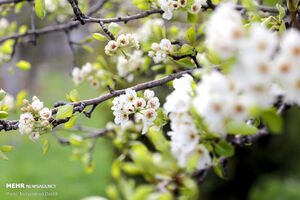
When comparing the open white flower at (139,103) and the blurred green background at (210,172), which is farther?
the blurred green background at (210,172)

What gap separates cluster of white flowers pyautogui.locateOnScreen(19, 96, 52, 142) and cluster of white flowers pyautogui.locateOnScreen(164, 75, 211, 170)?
59 centimetres

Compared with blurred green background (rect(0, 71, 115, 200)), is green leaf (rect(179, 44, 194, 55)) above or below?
above

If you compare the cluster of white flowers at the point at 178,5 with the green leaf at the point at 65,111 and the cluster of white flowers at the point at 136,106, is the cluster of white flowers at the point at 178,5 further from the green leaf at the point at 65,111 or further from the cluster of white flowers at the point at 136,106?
the green leaf at the point at 65,111

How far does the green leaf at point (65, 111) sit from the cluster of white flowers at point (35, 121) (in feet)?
0.16

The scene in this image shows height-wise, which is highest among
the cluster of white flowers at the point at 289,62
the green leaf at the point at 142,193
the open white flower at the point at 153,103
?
the cluster of white flowers at the point at 289,62

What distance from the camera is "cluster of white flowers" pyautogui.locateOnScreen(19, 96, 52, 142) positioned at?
1.27 m

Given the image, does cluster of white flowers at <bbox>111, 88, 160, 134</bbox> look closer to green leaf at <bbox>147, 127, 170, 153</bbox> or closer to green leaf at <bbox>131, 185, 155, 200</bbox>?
green leaf at <bbox>147, 127, 170, 153</bbox>

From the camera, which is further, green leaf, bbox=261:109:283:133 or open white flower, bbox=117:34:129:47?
open white flower, bbox=117:34:129:47

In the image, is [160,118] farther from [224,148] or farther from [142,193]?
[142,193]

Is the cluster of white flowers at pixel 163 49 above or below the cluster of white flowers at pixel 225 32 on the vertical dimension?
below

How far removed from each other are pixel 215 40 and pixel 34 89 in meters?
11.5

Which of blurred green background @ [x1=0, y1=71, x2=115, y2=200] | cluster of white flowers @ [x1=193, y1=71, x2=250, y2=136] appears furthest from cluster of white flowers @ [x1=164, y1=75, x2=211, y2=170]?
blurred green background @ [x1=0, y1=71, x2=115, y2=200]

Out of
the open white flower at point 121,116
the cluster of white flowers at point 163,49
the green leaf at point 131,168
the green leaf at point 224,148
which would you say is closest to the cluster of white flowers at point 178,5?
the cluster of white flowers at point 163,49

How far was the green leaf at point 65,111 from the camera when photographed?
1.26m
